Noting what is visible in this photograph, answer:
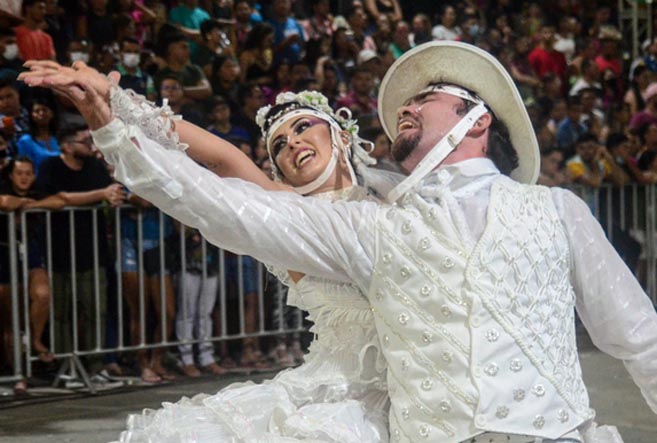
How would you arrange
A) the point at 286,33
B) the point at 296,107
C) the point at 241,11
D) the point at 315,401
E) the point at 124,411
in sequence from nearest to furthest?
the point at 315,401
the point at 296,107
the point at 124,411
the point at 241,11
the point at 286,33

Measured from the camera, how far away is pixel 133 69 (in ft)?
26.4

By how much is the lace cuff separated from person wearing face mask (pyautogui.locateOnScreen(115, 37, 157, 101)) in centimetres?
461

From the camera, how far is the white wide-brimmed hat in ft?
11.0

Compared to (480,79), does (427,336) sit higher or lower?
lower

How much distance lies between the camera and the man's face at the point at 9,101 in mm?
7176

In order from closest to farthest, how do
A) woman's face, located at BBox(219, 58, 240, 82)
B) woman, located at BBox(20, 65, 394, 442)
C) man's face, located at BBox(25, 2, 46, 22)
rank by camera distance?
woman, located at BBox(20, 65, 394, 442) < man's face, located at BBox(25, 2, 46, 22) < woman's face, located at BBox(219, 58, 240, 82)

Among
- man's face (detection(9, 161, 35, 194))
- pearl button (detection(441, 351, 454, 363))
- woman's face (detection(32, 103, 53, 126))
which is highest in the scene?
woman's face (detection(32, 103, 53, 126))

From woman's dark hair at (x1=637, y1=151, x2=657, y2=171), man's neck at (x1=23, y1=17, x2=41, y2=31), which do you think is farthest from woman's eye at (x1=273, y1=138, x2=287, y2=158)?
woman's dark hair at (x1=637, y1=151, x2=657, y2=171)

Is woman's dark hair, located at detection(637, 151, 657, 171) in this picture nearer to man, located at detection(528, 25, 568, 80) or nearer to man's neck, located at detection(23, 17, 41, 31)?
man, located at detection(528, 25, 568, 80)

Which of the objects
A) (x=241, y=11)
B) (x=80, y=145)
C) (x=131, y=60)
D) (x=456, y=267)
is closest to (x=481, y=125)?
(x=456, y=267)

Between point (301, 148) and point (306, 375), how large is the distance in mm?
824

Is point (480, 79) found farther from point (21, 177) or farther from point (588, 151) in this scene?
point (588, 151)

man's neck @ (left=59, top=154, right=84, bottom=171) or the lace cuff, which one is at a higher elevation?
the lace cuff

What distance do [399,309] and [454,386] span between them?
0.24 metres
